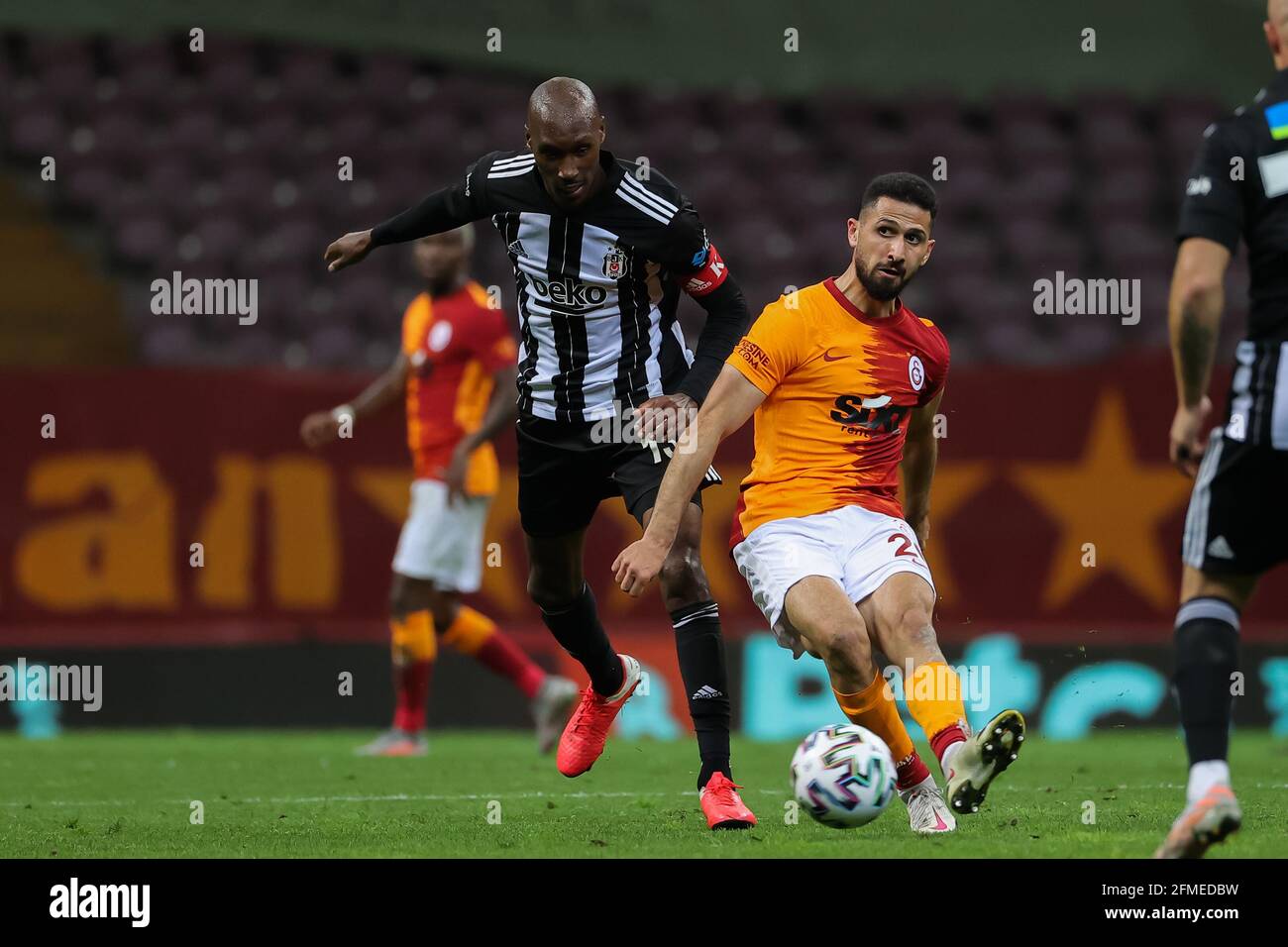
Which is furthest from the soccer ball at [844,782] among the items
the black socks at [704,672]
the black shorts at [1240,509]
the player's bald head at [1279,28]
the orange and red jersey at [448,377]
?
the orange and red jersey at [448,377]

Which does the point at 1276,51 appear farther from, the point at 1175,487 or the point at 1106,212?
the point at 1106,212

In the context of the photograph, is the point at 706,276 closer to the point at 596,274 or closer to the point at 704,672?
the point at 596,274

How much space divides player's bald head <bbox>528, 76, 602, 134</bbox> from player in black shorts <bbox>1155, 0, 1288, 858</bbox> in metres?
2.01

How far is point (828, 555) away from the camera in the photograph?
5.73 meters

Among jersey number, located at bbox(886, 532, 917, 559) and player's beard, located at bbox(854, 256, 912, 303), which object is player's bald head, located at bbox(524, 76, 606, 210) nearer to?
player's beard, located at bbox(854, 256, 912, 303)

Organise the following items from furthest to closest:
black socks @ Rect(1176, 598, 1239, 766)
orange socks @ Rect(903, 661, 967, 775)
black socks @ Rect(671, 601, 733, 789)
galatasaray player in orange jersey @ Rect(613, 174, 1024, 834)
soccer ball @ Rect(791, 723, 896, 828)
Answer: black socks @ Rect(671, 601, 733, 789), galatasaray player in orange jersey @ Rect(613, 174, 1024, 834), orange socks @ Rect(903, 661, 967, 775), soccer ball @ Rect(791, 723, 896, 828), black socks @ Rect(1176, 598, 1239, 766)

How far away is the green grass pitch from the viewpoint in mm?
5188

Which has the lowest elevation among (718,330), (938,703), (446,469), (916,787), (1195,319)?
(916,787)

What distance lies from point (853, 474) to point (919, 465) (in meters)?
0.42

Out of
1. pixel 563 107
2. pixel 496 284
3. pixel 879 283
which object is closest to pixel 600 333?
pixel 563 107

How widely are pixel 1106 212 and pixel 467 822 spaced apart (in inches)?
410

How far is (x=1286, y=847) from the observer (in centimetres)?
489

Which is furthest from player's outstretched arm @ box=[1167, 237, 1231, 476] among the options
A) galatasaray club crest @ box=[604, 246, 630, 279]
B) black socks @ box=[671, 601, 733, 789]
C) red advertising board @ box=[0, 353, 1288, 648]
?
red advertising board @ box=[0, 353, 1288, 648]

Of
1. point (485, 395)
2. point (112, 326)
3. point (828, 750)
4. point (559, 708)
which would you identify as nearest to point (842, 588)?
point (828, 750)
